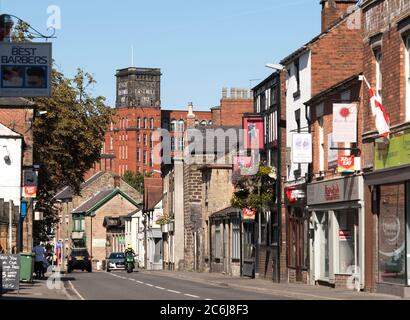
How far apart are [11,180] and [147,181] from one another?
51.8 meters

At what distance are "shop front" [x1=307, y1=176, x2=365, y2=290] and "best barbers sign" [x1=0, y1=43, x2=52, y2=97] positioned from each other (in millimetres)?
12660

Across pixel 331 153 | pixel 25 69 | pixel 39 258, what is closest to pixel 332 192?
pixel 331 153

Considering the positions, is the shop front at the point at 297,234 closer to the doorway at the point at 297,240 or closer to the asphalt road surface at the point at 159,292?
the doorway at the point at 297,240

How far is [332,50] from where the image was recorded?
143 ft

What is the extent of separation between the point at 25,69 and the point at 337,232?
51.4 feet

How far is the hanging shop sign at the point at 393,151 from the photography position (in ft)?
98.0

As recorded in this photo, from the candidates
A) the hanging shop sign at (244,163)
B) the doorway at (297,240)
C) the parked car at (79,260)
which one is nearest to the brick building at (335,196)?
the doorway at (297,240)

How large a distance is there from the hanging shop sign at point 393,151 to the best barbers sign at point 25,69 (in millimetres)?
10534

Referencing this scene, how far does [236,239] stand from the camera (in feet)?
194

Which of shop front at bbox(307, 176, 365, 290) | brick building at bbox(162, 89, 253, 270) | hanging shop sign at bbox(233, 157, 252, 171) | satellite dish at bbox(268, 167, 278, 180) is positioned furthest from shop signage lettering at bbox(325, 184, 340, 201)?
brick building at bbox(162, 89, 253, 270)

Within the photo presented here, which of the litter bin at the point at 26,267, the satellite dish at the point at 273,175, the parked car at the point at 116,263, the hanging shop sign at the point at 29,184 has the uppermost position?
the satellite dish at the point at 273,175

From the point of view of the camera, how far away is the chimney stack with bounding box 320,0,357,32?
47.1m

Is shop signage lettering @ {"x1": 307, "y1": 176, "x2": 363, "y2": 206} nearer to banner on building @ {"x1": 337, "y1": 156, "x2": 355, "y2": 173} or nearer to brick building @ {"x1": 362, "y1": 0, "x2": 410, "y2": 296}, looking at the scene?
Answer: banner on building @ {"x1": 337, "y1": 156, "x2": 355, "y2": 173}

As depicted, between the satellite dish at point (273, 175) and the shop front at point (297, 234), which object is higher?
the satellite dish at point (273, 175)
